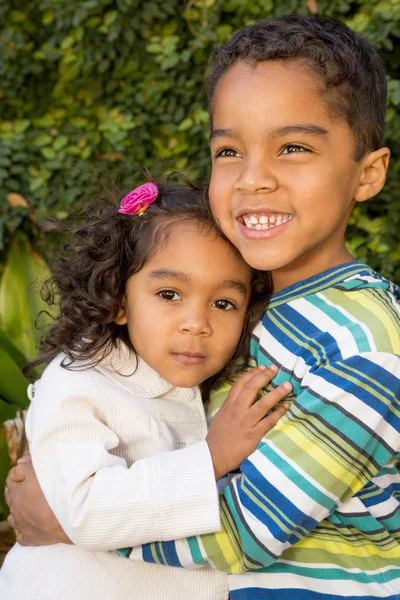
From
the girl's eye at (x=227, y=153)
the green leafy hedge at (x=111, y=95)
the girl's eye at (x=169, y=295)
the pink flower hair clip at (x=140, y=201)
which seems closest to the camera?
the girl's eye at (x=227, y=153)

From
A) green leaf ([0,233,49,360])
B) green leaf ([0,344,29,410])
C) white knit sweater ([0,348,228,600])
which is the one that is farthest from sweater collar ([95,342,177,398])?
green leaf ([0,233,49,360])

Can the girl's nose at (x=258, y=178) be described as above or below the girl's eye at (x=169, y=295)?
above

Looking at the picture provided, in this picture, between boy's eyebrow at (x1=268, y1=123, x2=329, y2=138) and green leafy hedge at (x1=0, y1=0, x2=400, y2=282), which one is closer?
boy's eyebrow at (x1=268, y1=123, x2=329, y2=138)

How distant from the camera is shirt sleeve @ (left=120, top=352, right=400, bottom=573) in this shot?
1746 mm

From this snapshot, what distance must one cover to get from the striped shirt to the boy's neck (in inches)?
2.8

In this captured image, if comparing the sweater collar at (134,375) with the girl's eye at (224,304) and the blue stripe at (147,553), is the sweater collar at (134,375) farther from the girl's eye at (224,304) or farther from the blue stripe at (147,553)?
the blue stripe at (147,553)

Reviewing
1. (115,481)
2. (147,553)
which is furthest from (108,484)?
(147,553)

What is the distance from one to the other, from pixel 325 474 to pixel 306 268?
61 centimetres

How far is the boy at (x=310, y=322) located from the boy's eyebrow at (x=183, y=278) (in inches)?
4.6

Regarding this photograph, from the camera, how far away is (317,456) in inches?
68.8

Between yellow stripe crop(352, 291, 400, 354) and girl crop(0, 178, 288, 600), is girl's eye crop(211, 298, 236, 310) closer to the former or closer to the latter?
girl crop(0, 178, 288, 600)

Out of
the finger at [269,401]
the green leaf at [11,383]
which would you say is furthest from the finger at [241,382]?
the green leaf at [11,383]

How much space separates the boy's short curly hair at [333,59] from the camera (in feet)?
6.45

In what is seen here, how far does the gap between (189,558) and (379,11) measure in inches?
101
